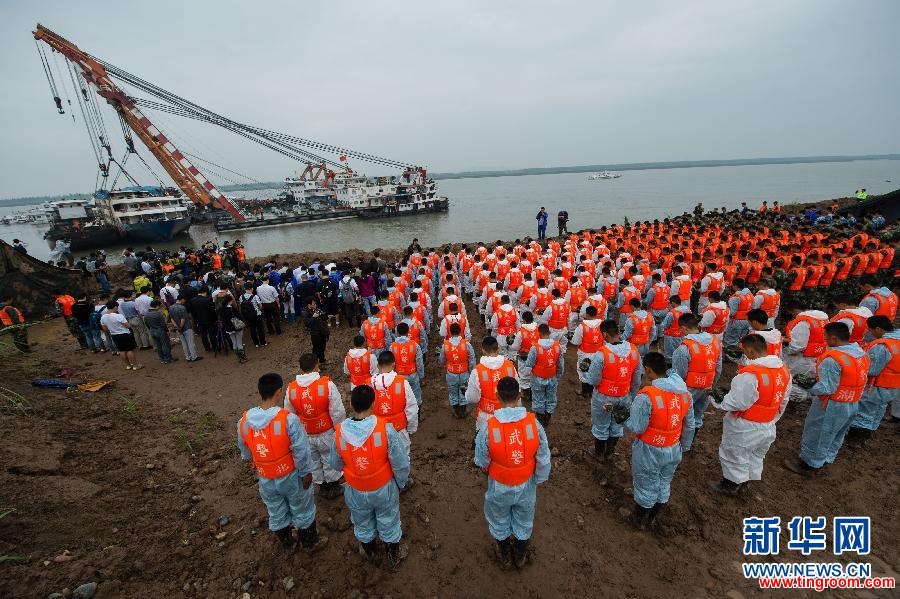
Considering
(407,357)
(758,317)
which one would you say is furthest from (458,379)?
(758,317)

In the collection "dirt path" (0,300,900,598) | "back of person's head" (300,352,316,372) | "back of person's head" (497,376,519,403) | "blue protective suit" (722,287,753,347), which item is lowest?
"dirt path" (0,300,900,598)

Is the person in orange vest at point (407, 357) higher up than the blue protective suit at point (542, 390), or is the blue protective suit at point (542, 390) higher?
the person in orange vest at point (407, 357)

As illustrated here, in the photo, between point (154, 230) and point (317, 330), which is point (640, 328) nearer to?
point (317, 330)

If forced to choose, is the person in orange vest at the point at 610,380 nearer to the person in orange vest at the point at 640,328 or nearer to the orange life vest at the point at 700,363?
the orange life vest at the point at 700,363

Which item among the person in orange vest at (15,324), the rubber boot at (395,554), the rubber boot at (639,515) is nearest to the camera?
the rubber boot at (395,554)

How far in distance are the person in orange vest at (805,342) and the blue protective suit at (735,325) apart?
1.34 m

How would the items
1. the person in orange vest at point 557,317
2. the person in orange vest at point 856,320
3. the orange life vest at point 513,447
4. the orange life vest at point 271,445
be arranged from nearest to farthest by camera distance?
1. the orange life vest at point 513,447
2. the orange life vest at point 271,445
3. the person in orange vest at point 856,320
4. the person in orange vest at point 557,317

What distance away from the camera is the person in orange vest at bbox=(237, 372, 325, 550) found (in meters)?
3.19

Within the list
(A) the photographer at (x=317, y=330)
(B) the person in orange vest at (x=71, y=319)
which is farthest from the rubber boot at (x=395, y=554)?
(B) the person in orange vest at (x=71, y=319)

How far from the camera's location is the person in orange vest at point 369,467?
2.96 meters

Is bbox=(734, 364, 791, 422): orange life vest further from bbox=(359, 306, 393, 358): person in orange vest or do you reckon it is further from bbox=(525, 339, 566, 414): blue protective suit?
bbox=(359, 306, 393, 358): person in orange vest

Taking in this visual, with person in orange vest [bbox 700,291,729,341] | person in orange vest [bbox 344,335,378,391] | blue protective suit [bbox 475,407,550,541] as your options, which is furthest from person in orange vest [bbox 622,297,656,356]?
person in orange vest [bbox 344,335,378,391]

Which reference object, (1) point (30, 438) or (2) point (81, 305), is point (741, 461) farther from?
(2) point (81, 305)

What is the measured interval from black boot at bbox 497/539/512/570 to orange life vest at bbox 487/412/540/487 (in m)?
0.77
